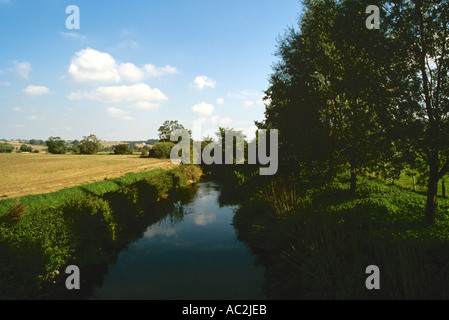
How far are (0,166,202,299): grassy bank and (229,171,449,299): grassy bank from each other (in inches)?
300

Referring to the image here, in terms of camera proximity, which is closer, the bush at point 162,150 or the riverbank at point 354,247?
the riverbank at point 354,247

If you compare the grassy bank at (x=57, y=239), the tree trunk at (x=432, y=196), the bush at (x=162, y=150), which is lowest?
the grassy bank at (x=57, y=239)

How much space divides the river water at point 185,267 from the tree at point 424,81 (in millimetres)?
7553

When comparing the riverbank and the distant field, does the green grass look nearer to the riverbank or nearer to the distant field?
the distant field

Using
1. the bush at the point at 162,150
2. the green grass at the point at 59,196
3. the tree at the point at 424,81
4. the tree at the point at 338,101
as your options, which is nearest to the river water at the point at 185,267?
the green grass at the point at 59,196

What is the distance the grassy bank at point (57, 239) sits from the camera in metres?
7.16

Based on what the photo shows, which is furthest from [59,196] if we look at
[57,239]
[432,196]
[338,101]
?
[432,196]

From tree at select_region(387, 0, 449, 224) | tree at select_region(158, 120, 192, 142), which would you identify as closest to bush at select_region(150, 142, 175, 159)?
tree at select_region(158, 120, 192, 142)

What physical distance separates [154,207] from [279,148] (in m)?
12.0

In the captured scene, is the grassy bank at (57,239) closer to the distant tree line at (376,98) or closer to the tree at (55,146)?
the distant tree line at (376,98)

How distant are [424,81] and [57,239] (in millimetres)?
15302

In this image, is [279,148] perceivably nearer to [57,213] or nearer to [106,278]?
[106,278]

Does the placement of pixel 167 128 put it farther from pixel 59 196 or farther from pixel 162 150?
pixel 59 196

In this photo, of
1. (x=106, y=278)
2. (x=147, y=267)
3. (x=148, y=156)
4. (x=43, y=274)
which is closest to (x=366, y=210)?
(x=147, y=267)
